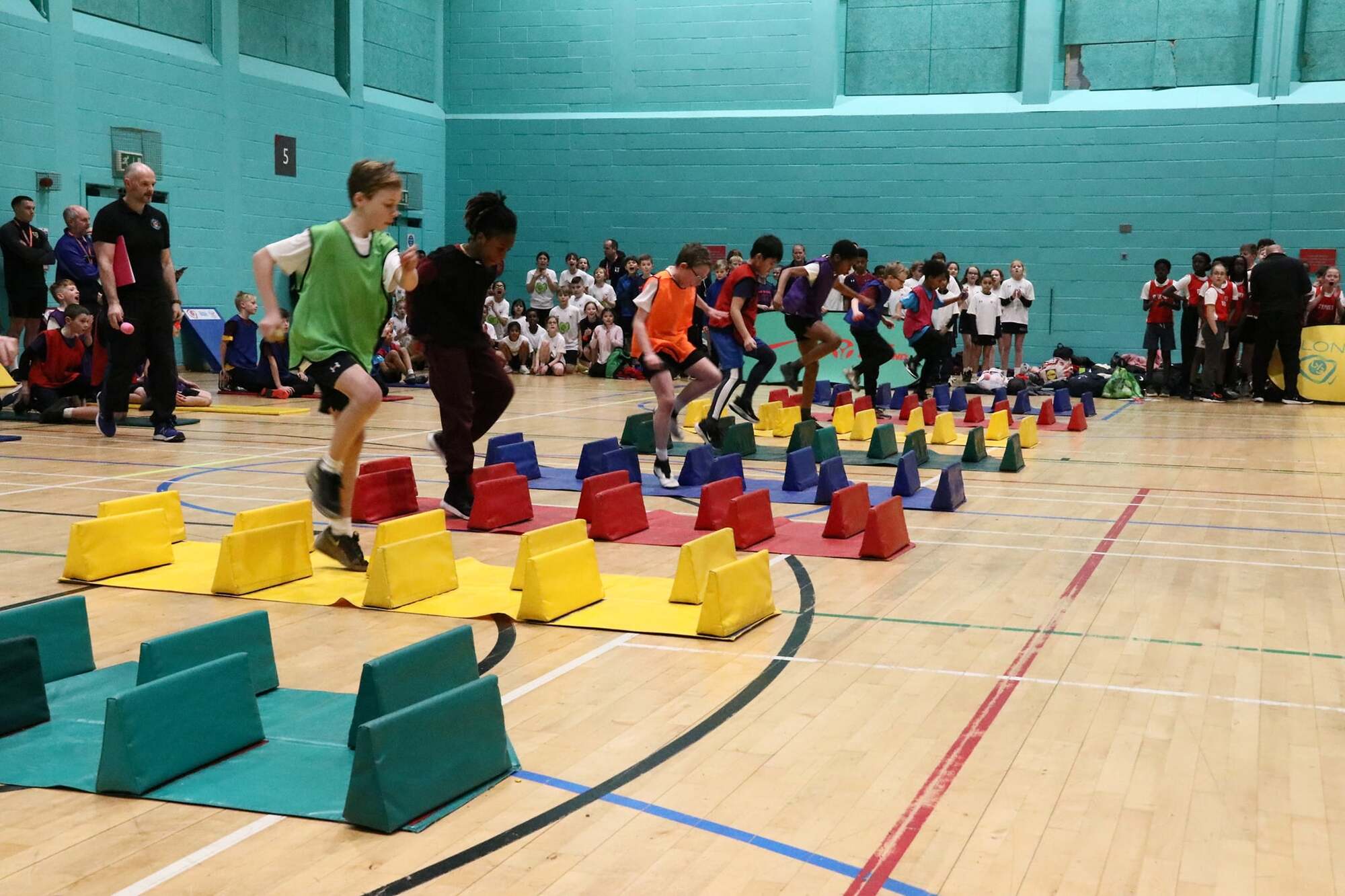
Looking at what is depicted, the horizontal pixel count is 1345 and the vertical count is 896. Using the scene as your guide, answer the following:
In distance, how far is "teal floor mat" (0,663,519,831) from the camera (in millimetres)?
3297

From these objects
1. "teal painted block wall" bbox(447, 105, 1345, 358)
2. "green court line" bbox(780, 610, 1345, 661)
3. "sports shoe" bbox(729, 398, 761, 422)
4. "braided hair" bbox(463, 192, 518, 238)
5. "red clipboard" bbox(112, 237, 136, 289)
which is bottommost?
"green court line" bbox(780, 610, 1345, 661)

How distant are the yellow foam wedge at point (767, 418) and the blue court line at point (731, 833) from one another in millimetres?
9586

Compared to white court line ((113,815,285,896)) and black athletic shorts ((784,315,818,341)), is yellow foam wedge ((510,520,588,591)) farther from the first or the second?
black athletic shorts ((784,315,818,341))

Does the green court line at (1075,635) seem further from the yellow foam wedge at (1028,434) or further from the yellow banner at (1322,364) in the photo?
the yellow banner at (1322,364)

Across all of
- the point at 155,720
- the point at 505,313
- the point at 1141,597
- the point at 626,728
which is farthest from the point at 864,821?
the point at 505,313

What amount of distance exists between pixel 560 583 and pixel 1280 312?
15.0m

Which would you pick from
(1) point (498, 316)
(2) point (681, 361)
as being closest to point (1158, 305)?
(1) point (498, 316)

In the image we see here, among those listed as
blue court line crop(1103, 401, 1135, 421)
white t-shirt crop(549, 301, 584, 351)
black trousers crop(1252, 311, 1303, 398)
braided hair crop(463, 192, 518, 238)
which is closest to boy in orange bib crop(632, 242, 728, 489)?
braided hair crop(463, 192, 518, 238)

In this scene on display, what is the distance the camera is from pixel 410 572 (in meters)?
5.56

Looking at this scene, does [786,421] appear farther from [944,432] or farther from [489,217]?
[489,217]

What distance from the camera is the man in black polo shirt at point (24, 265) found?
1535 centimetres

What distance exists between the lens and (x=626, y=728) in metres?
3.98

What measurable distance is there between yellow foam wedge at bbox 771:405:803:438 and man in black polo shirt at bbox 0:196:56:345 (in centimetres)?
891

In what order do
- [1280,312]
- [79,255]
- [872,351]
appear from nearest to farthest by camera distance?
[872,351], [79,255], [1280,312]
